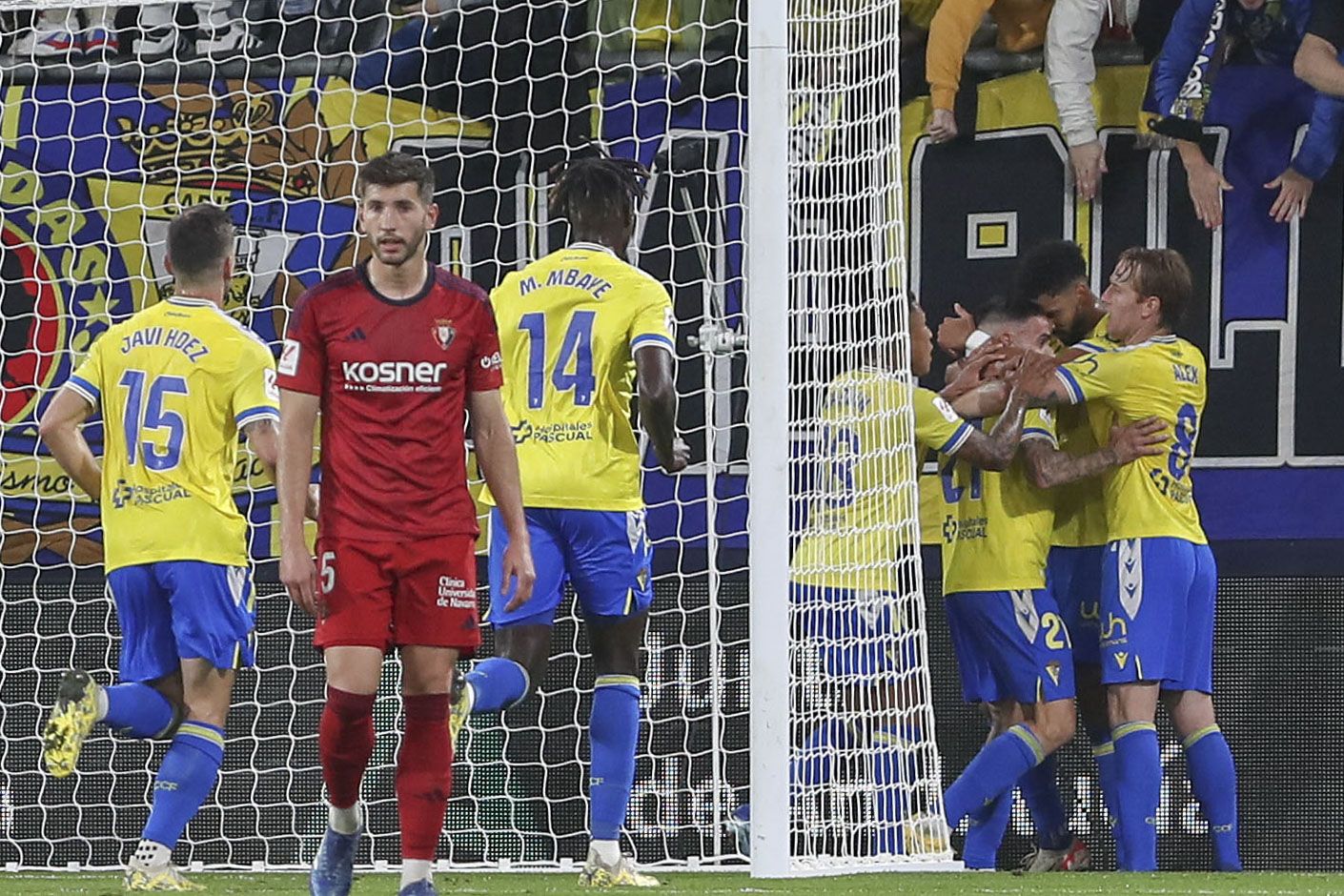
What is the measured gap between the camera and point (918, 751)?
6.58 meters

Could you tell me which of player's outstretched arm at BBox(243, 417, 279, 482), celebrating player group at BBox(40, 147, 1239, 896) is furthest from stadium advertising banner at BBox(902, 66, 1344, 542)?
player's outstretched arm at BBox(243, 417, 279, 482)

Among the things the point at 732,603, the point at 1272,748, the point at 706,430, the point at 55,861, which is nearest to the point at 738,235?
the point at 706,430

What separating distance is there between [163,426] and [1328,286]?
3677mm

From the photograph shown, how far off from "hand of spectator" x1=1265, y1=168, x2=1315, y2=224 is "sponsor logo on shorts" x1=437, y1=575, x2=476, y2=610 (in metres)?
3.72

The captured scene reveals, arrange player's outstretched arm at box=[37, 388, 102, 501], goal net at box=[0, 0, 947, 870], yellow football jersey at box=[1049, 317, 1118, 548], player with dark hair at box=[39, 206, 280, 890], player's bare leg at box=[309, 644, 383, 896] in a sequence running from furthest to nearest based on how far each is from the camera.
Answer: goal net at box=[0, 0, 947, 870] < yellow football jersey at box=[1049, 317, 1118, 548] < player's outstretched arm at box=[37, 388, 102, 501] < player with dark hair at box=[39, 206, 280, 890] < player's bare leg at box=[309, 644, 383, 896]

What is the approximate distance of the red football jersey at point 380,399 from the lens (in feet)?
13.9

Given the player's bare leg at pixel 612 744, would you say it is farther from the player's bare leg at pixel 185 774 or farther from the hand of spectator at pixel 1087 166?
the hand of spectator at pixel 1087 166

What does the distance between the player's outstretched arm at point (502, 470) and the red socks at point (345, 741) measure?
39 cm

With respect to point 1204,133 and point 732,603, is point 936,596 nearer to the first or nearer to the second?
point 732,603

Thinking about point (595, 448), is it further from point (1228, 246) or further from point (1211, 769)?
point (1228, 246)

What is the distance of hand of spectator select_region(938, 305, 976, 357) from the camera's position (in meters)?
6.94

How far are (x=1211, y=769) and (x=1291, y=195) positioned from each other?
188 cm

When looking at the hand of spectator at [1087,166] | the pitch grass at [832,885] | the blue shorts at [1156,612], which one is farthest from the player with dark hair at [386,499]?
the hand of spectator at [1087,166]

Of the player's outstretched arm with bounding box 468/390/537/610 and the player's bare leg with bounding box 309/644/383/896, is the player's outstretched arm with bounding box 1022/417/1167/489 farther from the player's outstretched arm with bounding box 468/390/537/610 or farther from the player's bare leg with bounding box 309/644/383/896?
the player's bare leg with bounding box 309/644/383/896
